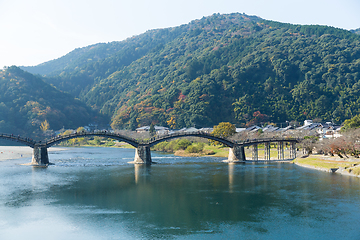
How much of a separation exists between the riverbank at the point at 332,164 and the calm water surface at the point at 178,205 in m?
2.16

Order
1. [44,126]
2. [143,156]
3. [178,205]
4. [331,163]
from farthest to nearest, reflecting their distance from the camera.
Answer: [44,126] < [143,156] < [331,163] < [178,205]

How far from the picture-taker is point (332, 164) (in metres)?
52.5

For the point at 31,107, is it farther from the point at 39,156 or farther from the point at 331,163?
the point at 331,163

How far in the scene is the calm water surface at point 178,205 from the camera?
24.4 m

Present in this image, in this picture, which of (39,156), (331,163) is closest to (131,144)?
(39,156)

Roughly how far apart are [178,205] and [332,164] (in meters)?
31.7

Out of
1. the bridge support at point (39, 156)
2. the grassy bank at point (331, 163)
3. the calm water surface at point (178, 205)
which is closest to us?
the calm water surface at point (178, 205)

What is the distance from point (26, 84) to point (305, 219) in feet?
483

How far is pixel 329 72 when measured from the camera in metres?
138

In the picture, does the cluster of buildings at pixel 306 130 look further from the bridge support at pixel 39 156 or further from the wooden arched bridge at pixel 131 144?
the bridge support at pixel 39 156

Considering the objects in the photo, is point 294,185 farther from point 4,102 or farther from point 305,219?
point 4,102

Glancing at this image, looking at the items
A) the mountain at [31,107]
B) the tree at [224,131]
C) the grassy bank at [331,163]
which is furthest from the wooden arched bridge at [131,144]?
the mountain at [31,107]

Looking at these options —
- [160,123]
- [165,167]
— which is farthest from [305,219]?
[160,123]

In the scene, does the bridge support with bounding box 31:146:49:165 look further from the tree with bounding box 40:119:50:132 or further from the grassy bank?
the tree with bounding box 40:119:50:132
